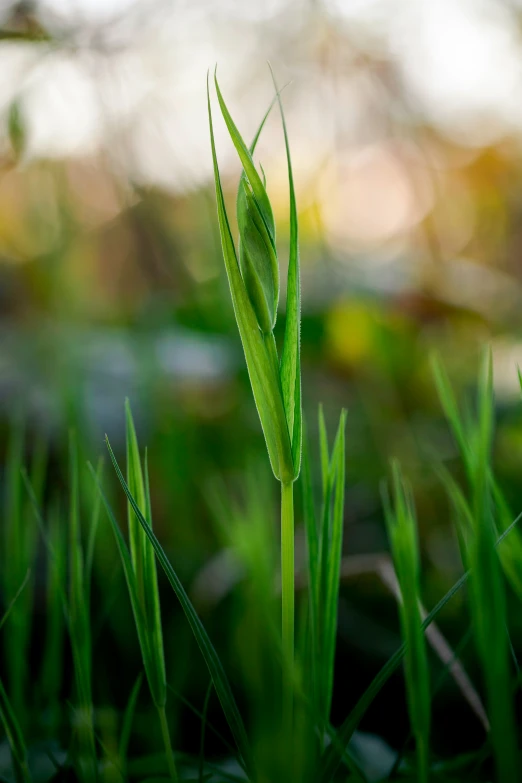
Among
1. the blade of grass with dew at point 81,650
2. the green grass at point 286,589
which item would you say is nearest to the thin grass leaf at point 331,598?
the green grass at point 286,589

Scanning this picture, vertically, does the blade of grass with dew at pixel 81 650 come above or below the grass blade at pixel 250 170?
below

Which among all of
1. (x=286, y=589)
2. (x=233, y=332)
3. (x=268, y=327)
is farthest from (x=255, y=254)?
(x=233, y=332)

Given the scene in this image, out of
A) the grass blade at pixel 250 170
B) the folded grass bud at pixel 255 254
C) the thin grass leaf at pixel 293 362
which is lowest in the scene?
the thin grass leaf at pixel 293 362

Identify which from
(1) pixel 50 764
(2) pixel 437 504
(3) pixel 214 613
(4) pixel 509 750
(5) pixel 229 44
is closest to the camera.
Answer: (4) pixel 509 750

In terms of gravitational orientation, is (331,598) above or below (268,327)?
below

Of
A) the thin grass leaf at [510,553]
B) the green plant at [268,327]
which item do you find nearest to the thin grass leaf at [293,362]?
the green plant at [268,327]

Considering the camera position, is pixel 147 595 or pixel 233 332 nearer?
pixel 147 595


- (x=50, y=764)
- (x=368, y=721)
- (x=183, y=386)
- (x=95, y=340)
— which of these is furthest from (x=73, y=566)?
(x=95, y=340)

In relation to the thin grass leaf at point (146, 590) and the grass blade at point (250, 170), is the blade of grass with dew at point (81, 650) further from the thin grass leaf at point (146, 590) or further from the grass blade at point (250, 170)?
the grass blade at point (250, 170)

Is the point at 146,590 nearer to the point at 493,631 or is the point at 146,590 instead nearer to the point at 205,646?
the point at 205,646

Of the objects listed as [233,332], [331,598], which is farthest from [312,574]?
[233,332]

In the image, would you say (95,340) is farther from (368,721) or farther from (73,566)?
(73,566)
